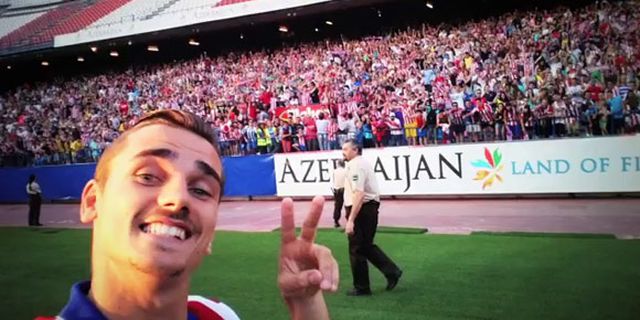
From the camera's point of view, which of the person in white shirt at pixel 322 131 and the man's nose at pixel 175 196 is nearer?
the man's nose at pixel 175 196

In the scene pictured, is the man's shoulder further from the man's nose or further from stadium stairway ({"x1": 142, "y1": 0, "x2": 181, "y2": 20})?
stadium stairway ({"x1": 142, "y1": 0, "x2": 181, "y2": 20})

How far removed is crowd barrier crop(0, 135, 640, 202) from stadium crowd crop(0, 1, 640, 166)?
67 cm

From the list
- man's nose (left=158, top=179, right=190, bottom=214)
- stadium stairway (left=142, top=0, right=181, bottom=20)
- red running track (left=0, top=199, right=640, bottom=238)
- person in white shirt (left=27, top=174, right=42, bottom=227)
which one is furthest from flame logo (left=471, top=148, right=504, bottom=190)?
stadium stairway (left=142, top=0, right=181, bottom=20)

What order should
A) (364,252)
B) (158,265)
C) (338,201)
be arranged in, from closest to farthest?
(158,265), (364,252), (338,201)

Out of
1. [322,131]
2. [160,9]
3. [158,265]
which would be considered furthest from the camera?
[160,9]

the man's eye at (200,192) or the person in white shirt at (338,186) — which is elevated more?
the man's eye at (200,192)

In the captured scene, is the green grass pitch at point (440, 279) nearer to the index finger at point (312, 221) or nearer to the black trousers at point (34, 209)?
the index finger at point (312, 221)

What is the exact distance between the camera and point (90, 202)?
5.59ft

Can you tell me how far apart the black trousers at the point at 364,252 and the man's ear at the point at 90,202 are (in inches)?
207

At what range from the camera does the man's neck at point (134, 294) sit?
60.0 inches

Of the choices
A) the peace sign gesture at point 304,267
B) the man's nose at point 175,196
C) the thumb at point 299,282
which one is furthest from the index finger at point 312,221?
the man's nose at point 175,196

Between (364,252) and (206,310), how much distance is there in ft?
16.4

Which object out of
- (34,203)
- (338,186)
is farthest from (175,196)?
(34,203)

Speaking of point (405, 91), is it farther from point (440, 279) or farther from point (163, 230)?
point (163, 230)
